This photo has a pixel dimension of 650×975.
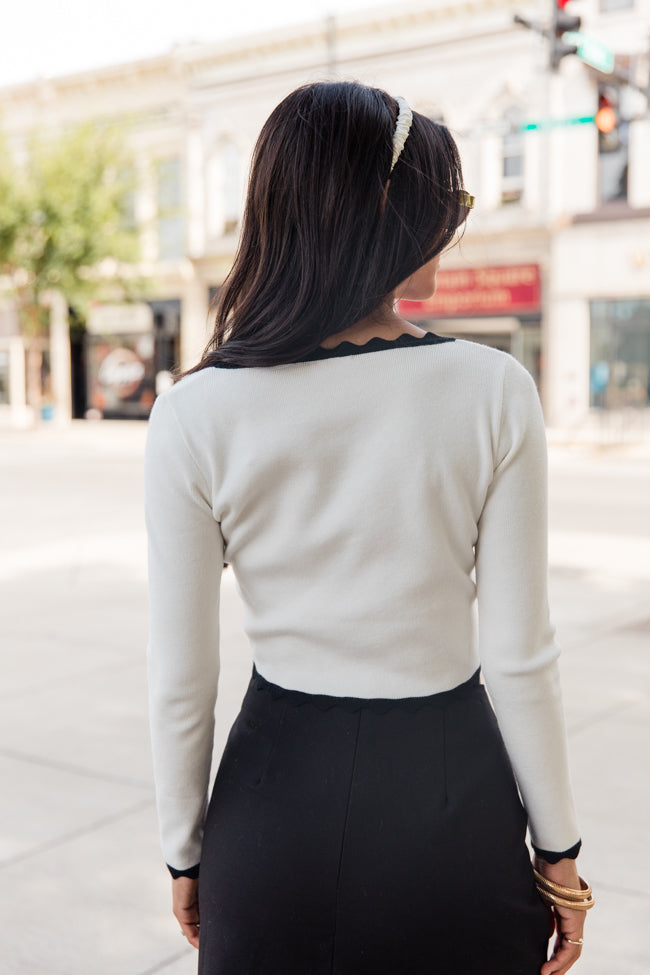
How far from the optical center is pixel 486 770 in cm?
150

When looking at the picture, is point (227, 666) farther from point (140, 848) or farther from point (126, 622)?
point (140, 848)

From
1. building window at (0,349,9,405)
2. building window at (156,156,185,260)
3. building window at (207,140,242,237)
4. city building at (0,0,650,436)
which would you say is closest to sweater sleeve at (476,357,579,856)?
Result: city building at (0,0,650,436)

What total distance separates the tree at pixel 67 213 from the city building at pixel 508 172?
5.88ft

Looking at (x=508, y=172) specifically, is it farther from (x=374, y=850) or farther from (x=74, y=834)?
(x=374, y=850)

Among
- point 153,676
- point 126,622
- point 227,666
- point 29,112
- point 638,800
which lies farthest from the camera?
point 29,112

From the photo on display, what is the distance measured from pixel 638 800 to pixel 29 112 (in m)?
34.4

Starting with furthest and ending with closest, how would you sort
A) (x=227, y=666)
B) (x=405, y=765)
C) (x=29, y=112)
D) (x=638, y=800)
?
(x=29, y=112) < (x=227, y=666) < (x=638, y=800) < (x=405, y=765)

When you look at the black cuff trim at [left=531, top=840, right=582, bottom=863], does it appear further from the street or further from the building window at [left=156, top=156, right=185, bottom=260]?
the building window at [left=156, top=156, right=185, bottom=260]

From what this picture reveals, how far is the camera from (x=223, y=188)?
29.7 m

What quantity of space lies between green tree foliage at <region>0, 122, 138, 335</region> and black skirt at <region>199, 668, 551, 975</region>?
26.2 meters

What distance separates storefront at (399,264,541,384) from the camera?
24875 mm

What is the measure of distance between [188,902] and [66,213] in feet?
86.4

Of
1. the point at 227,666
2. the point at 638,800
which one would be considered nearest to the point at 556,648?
the point at 638,800

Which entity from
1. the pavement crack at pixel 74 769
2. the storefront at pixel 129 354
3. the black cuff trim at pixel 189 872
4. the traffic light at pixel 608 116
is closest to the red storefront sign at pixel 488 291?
the storefront at pixel 129 354
